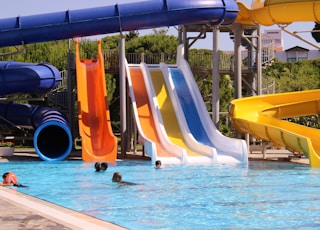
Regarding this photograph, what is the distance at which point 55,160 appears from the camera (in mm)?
20031

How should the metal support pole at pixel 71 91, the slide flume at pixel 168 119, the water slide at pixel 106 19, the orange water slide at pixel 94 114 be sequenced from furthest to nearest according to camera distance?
the metal support pole at pixel 71 91
the water slide at pixel 106 19
the orange water slide at pixel 94 114
the slide flume at pixel 168 119

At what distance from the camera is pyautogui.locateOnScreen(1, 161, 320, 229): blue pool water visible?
906 cm

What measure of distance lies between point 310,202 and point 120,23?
11484 millimetres

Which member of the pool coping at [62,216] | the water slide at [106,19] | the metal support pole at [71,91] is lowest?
the pool coping at [62,216]

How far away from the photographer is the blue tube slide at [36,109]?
840 inches

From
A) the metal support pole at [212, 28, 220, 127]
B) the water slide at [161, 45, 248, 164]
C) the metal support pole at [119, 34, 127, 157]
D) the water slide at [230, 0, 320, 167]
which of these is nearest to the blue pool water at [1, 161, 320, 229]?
the water slide at [161, 45, 248, 164]

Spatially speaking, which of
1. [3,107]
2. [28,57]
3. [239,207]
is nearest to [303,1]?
[3,107]

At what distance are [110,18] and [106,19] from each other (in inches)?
4.6

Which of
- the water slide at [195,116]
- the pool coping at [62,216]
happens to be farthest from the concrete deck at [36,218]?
the water slide at [195,116]

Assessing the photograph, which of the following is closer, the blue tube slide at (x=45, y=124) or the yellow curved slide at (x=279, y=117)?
the yellow curved slide at (x=279, y=117)

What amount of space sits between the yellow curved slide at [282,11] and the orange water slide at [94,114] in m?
4.86

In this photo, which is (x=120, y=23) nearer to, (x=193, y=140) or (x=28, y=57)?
(x=193, y=140)

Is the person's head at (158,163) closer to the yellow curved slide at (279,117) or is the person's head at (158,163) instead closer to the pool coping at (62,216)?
the yellow curved slide at (279,117)

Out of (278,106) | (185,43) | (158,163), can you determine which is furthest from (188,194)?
(185,43)
